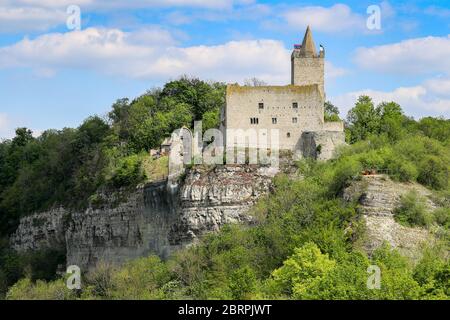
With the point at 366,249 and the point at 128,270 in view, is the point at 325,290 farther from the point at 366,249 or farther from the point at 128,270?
the point at 128,270

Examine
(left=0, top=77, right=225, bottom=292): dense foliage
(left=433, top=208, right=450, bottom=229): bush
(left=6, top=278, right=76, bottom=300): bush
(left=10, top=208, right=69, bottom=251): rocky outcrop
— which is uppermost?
(left=0, top=77, right=225, bottom=292): dense foliage

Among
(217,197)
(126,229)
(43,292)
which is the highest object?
(217,197)

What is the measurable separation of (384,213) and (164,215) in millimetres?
19136

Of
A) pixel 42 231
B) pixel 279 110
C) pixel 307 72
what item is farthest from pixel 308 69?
pixel 42 231

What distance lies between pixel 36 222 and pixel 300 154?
111 feet

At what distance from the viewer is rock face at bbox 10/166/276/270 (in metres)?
73.4

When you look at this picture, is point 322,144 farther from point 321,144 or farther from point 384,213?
point 384,213

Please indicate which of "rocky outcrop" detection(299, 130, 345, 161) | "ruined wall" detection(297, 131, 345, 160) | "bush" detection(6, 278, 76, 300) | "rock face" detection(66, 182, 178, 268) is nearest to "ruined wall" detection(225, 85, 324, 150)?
"ruined wall" detection(297, 131, 345, 160)

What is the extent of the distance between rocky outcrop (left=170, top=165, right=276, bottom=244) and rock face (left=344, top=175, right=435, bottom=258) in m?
8.89

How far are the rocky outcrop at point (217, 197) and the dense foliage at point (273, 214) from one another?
139 centimetres

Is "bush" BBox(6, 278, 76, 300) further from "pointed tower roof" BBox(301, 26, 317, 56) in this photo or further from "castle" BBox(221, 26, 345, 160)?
"pointed tower roof" BBox(301, 26, 317, 56)

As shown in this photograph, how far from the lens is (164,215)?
253 ft
